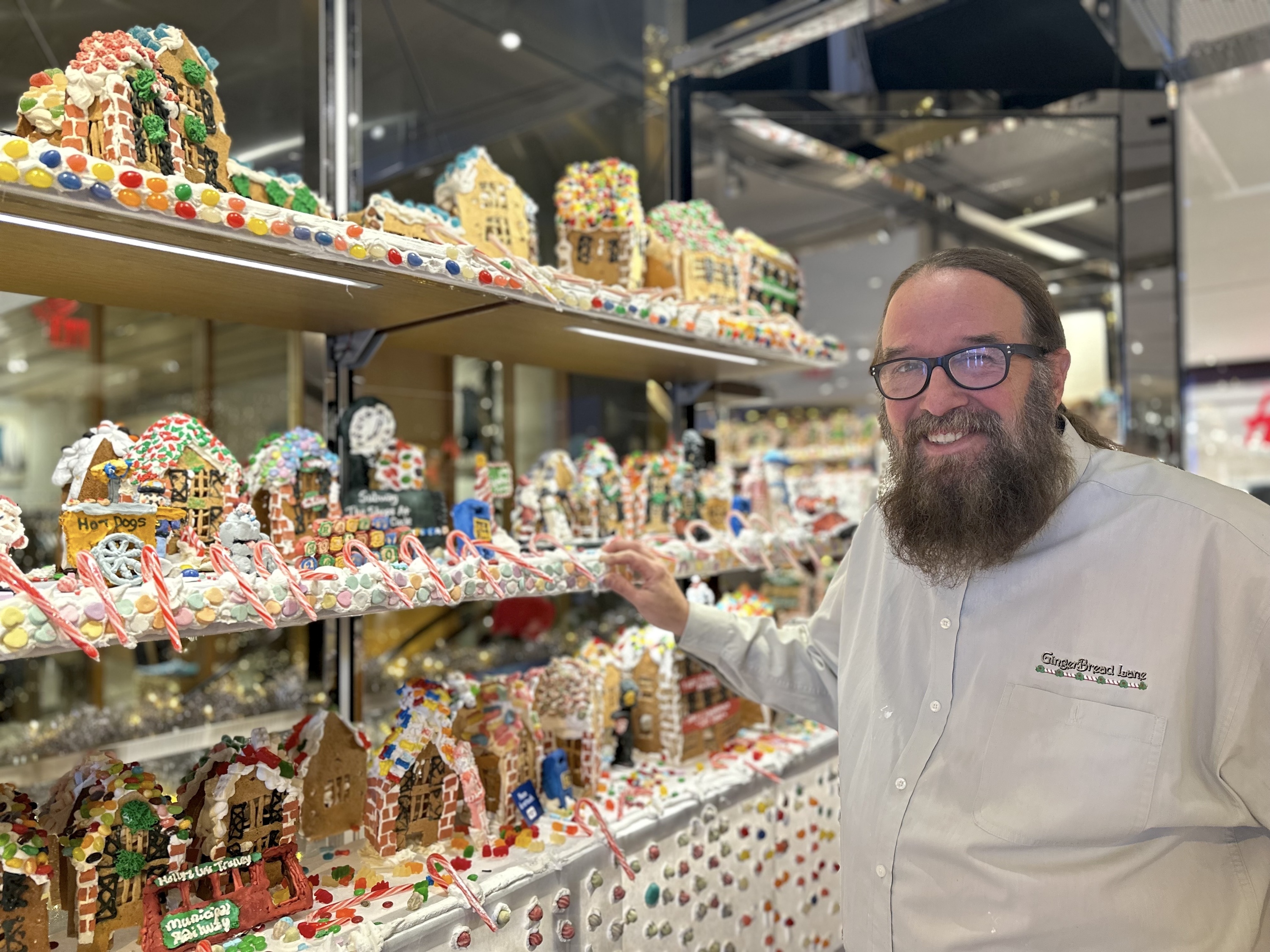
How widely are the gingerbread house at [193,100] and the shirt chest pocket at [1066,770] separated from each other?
165cm

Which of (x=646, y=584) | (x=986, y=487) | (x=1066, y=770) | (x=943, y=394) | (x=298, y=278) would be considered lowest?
(x=1066, y=770)

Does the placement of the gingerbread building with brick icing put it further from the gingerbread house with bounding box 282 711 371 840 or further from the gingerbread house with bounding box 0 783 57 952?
the gingerbread house with bounding box 0 783 57 952

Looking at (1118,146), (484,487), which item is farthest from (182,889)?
(1118,146)

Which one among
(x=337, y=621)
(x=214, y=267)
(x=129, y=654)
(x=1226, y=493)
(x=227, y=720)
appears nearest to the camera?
(x=1226, y=493)

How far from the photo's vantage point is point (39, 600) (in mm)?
1240

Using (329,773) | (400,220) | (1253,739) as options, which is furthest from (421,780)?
(1253,739)

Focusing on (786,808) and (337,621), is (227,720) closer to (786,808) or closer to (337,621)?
(337,621)

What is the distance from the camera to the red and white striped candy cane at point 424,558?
1744 mm

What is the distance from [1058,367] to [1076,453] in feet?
0.53

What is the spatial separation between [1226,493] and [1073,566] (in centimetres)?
27

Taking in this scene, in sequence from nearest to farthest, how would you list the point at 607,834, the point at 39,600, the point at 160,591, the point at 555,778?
the point at 39,600
the point at 160,591
the point at 607,834
the point at 555,778

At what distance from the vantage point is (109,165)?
1308 mm

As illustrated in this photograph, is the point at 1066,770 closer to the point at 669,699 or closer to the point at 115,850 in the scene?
the point at 669,699

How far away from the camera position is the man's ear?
161 centimetres
